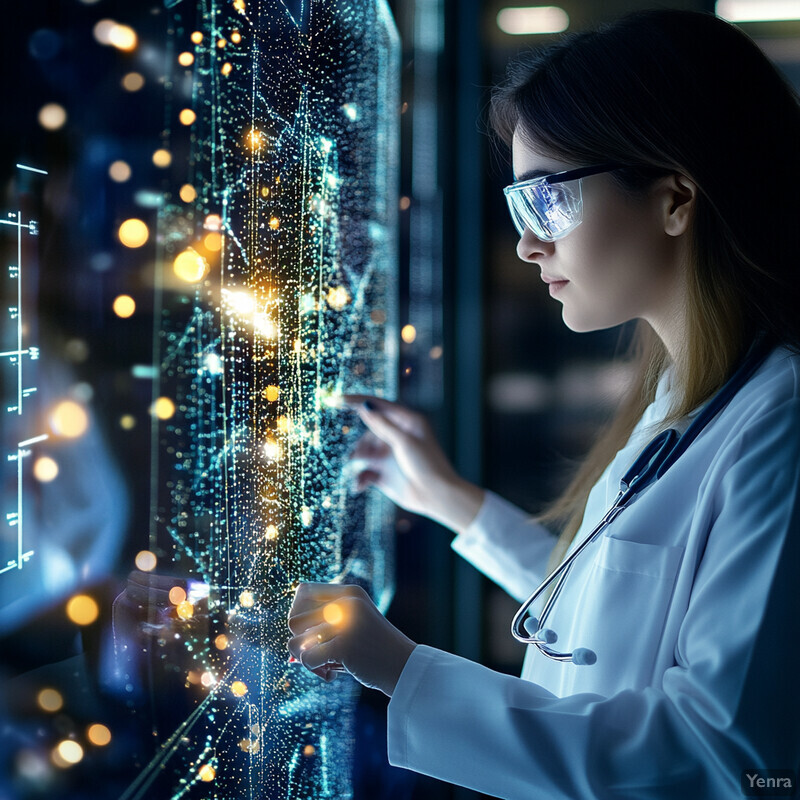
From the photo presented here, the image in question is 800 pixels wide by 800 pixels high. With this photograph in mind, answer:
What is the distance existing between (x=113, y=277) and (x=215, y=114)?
0.66 feet

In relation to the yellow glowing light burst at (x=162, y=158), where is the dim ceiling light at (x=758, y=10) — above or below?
above

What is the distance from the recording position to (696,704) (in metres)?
0.52

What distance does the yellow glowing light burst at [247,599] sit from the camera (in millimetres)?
663

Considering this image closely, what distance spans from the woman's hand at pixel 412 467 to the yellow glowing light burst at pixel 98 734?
617 mm

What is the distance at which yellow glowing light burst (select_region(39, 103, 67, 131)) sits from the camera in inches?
15.2

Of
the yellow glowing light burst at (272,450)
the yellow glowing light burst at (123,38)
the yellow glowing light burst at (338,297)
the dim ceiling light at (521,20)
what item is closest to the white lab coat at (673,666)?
the yellow glowing light burst at (272,450)

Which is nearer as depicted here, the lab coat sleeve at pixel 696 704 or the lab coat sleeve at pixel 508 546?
the lab coat sleeve at pixel 696 704

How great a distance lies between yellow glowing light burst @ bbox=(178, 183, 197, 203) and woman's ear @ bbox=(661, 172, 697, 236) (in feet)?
1.67

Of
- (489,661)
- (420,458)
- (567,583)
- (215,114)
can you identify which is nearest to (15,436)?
(215,114)

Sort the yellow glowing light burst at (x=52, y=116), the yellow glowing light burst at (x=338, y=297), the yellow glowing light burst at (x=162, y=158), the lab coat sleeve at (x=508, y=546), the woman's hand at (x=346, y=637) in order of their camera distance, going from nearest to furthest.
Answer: the yellow glowing light burst at (x=52, y=116)
the yellow glowing light burst at (x=162, y=158)
the woman's hand at (x=346, y=637)
the yellow glowing light burst at (x=338, y=297)
the lab coat sleeve at (x=508, y=546)

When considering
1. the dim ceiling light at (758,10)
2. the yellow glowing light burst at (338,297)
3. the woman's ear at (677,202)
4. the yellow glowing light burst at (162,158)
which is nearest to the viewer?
the yellow glowing light burst at (162,158)

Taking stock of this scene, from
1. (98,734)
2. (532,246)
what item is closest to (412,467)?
(532,246)

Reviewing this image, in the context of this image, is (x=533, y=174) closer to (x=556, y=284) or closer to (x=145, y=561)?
(x=556, y=284)

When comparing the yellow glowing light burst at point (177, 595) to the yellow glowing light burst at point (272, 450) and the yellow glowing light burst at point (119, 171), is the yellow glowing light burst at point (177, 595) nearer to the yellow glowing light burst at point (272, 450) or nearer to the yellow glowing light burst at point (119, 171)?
the yellow glowing light burst at point (272, 450)
